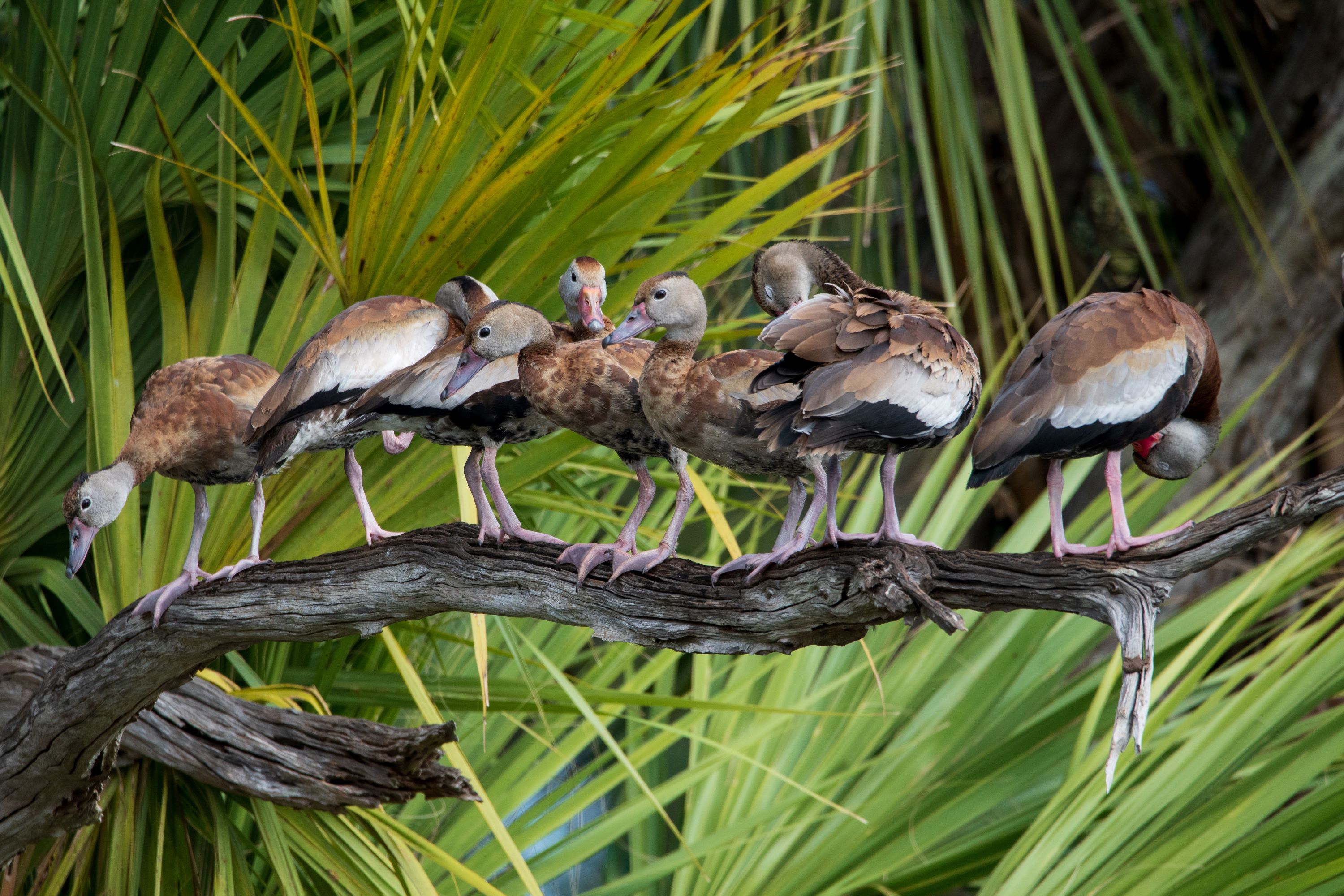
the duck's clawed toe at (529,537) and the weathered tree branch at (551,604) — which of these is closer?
the weathered tree branch at (551,604)

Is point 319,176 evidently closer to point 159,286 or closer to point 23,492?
point 159,286

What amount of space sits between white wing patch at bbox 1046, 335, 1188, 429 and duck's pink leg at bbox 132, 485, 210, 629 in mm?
1258

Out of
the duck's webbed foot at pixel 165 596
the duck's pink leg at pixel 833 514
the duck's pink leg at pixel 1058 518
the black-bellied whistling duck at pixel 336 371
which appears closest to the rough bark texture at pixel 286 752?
the duck's webbed foot at pixel 165 596

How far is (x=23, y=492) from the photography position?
101 inches

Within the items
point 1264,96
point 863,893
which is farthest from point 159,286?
point 1264,96

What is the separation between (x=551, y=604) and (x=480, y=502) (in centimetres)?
20

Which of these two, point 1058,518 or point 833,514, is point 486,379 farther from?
point 1058,518

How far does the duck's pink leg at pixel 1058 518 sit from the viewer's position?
1.55 meters

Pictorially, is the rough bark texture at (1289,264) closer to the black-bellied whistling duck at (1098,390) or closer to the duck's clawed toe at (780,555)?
the black-bellied whistling duck at (1098,390)

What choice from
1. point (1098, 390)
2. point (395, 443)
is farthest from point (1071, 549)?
point (395, 443)

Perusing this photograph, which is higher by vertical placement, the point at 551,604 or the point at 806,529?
the point at 806,529

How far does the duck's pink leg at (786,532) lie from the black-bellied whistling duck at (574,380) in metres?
0.12

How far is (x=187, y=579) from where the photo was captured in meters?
1.90

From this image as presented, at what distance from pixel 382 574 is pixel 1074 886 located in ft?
3.73
